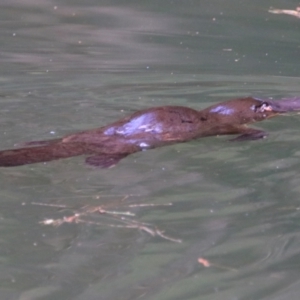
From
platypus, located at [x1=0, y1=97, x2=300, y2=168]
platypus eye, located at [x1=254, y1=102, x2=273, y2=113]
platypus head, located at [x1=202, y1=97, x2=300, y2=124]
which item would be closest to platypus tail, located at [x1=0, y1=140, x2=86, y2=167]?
platypus, located at [x1=0, y1=97, x2=300, y2=168]

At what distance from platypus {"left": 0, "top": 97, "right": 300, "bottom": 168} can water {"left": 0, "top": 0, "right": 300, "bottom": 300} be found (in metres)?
0.06

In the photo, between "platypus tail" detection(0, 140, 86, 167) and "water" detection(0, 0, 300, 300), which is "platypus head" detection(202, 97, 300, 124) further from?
"platypus tail" detection(0, 140, 86, 167)

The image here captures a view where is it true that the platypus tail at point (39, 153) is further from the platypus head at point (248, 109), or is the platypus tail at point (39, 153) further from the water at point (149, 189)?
the platypus head at point (248, 109)

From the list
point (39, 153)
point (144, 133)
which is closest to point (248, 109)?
point (144, 133)

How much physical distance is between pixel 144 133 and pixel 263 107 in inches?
33.8

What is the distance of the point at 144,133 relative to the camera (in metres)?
3.08

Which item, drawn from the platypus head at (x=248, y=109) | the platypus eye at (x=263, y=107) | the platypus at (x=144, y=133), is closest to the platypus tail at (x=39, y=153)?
the platypus at (x=144, y=133)

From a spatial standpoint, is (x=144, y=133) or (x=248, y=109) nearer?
(x=144, y=133)

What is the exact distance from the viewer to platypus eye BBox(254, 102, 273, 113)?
143 inches

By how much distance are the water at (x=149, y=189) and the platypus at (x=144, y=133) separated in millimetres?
57

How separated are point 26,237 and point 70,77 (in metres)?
2.50

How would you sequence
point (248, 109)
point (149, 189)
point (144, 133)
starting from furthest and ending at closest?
point (248, 109) → point (144, 133) → point (149, 189)

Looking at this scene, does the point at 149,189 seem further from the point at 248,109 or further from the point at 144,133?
the point at 248,109

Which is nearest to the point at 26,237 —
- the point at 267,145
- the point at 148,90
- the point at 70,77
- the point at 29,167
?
the point at 29,167
